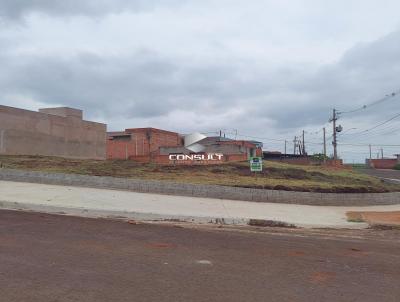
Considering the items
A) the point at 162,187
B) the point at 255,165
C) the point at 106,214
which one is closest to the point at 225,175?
the point at 255,165

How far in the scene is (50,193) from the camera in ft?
56.9

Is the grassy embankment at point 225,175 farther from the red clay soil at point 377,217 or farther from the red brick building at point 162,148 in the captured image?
the red brick building at point 162,148

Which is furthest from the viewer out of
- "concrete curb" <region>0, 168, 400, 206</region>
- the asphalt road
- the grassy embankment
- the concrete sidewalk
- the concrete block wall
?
the concrete block wall

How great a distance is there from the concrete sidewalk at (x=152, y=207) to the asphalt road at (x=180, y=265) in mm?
2746

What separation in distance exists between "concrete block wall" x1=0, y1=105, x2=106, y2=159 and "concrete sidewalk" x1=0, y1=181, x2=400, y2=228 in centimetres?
1792

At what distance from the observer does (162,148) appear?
63281 millimetres

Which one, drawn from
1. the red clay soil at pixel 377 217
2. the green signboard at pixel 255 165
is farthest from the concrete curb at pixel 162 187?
the red clay soil at pixel 377 217

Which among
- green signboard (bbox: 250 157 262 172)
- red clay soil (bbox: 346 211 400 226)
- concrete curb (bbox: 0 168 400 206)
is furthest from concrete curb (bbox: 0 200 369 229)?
green signboard (bbox: 250 157 262 172)

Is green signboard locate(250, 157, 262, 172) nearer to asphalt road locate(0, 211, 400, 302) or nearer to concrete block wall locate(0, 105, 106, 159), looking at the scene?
asphalt road locate(0, 211, 400, 302)

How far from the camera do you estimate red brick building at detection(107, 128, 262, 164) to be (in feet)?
167

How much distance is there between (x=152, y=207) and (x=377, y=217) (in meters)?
8.30

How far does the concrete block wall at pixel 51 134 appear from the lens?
36.5 metres

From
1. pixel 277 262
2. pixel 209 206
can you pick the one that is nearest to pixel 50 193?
pixel 209 206

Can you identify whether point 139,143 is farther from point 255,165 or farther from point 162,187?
point 162,187
